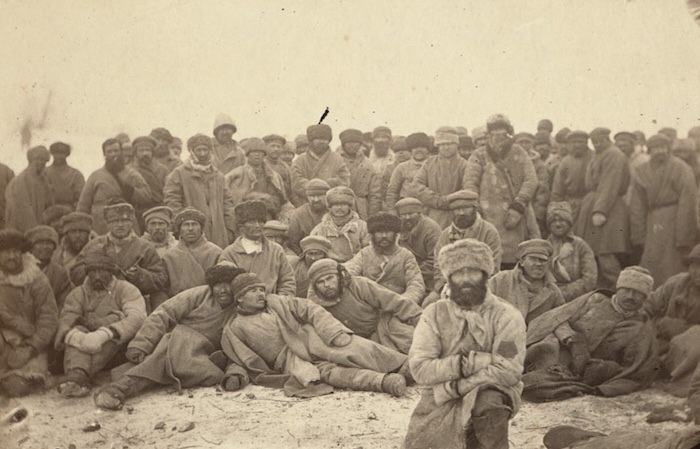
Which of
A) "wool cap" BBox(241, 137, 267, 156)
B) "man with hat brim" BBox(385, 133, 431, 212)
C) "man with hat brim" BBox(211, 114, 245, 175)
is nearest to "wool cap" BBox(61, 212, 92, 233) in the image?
"man with hat brim" BBox(211, 114, 245, 175)

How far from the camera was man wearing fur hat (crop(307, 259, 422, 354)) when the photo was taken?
261 inches

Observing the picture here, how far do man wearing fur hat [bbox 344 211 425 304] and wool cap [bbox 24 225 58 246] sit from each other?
229 cm

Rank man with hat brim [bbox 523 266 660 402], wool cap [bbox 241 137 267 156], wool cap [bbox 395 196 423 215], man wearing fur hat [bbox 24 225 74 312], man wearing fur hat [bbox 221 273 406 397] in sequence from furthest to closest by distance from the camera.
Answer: wool cap [bbox 241 137 267 156], wool cap [bbox 395 196 423 215], man wearing fur hat [bbox 24 225 74 312], man wearing fur hat [bbox 221 273 406 397], man with hat brim [bbox 523 266 660 402]

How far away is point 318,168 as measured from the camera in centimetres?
802

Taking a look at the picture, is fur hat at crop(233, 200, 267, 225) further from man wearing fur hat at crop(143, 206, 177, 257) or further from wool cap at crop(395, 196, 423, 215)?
wool cap at crop(395, 196, 423, 215)

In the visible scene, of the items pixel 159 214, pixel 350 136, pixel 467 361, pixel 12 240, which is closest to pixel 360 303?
pixel 467 361

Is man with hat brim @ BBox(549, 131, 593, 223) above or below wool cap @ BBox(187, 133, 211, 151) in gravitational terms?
below

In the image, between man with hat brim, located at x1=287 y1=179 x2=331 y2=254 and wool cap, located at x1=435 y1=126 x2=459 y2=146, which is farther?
man with hat brim, located at x1=287 y1=179 x2=331 y2=254

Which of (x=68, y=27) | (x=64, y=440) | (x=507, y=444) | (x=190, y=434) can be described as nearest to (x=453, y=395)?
(x=507, y=444)

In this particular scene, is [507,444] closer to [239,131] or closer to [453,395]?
[453,395]

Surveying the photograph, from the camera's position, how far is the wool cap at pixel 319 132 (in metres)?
7.22

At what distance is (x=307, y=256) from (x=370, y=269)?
1.74ft

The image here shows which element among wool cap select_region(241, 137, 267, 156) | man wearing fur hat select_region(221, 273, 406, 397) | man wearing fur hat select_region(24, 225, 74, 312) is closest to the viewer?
man wearing fur hat select_region(221, 273, 406, 397)

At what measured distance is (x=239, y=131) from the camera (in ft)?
23.6
